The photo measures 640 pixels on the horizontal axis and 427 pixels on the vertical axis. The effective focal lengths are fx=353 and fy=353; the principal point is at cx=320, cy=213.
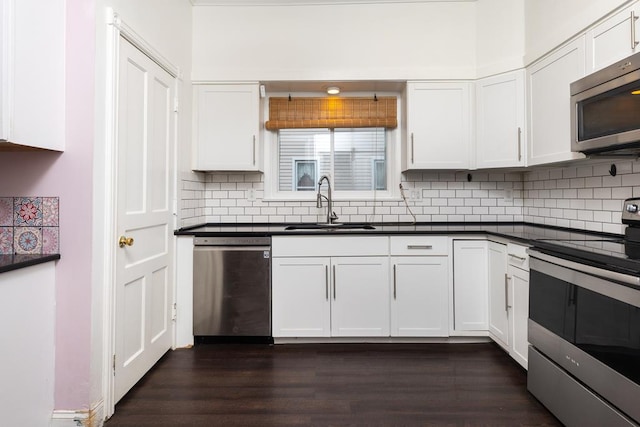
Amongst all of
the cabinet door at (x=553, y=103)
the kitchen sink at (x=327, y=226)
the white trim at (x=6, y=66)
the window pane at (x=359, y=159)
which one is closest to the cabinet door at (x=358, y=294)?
the kitchen sink at (x=327, y=226)

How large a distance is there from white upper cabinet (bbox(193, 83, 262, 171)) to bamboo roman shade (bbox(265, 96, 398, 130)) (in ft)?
1.03

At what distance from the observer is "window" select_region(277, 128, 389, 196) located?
346cm

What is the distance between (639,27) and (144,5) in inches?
108

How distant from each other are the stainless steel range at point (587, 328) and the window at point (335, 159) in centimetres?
177

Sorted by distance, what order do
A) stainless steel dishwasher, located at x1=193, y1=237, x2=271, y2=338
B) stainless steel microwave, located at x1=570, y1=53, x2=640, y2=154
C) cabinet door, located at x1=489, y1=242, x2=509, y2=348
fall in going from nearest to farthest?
1. stainless steel microwave, located at x1=570, y1=53, x2=640, y2=154
2. cabinet door, located at x1=489, y1=242, x2=509, y2=348
3. stainless steel dishwasher, located at x1=193, y1=237, x2=271, y2=338

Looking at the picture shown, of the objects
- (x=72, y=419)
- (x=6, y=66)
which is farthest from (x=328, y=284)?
(x=6, y=66)

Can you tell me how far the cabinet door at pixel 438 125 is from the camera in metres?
3.01

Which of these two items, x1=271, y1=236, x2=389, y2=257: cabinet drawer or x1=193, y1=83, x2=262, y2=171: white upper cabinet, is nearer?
x1=271, y1=236, x2=389, y2=257: cabinet drawer

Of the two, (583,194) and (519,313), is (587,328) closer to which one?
(519,313)

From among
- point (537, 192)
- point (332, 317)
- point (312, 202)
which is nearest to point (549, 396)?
point (332, 317)

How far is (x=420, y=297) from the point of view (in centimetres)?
270

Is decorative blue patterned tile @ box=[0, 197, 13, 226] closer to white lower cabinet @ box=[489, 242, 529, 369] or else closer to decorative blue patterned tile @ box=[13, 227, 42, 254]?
decorative blue patterned tile @ box=[13, 227, 42, 254]

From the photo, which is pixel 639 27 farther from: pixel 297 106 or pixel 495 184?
pixel 297 106

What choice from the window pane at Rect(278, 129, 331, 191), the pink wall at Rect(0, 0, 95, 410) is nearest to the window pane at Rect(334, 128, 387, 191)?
the window pane at Rect(278, 129, 331, 191)
